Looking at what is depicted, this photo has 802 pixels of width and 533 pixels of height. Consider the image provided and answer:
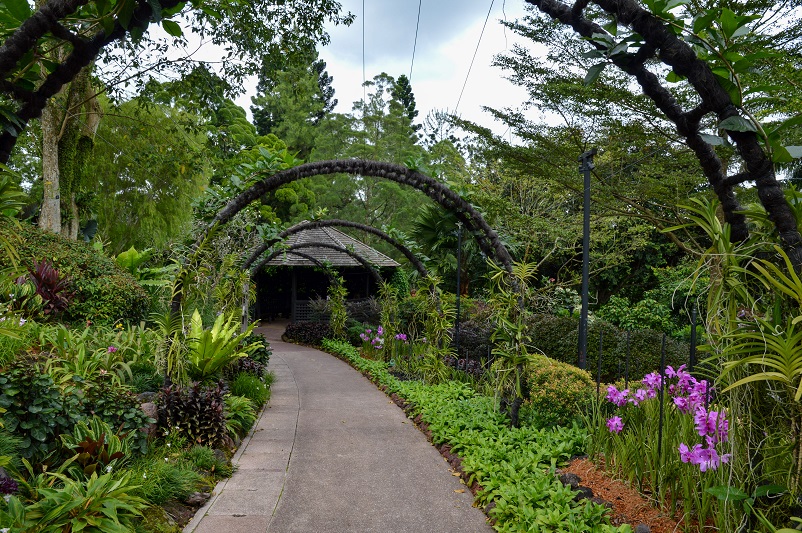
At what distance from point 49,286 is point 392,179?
5110mm

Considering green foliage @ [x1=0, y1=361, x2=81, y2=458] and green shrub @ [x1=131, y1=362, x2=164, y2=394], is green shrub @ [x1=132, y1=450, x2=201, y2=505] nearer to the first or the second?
green foliage @ [x1=0, y1=361, x2=81, y2=458]

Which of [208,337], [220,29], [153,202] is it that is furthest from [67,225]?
[208,337]

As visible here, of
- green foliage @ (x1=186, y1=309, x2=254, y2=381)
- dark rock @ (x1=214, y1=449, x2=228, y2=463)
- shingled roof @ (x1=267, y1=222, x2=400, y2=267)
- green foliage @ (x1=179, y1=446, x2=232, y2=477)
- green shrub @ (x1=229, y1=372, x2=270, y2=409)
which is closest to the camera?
green foliage @ (x1=179, y1=446, x2=232, y2=477)

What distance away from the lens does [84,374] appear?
4.90m

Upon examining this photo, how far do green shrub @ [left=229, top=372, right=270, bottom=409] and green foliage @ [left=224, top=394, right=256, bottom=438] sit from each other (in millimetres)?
710

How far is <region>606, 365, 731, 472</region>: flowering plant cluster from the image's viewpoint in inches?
106

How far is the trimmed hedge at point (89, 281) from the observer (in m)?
7.82

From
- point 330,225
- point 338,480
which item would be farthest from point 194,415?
point 330,225

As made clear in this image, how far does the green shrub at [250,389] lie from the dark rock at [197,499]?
9.91 feet

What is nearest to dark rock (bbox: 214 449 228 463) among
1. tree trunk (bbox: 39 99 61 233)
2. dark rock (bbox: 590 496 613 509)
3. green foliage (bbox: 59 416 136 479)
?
green foliage (bbox: 59 416 136 479)

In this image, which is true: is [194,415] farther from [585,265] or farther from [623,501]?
[585,265]

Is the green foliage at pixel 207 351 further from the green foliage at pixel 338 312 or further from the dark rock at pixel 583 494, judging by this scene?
the green foliage at pixel 338 312

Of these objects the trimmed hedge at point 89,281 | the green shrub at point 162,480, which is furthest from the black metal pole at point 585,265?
the trimmed hedge at point 89,281

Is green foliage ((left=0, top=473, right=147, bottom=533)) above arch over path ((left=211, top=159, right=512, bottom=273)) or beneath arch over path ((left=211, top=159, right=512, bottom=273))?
beneath
